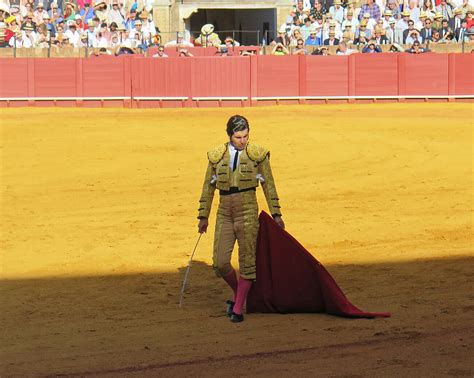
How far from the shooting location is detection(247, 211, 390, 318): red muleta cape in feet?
24.0

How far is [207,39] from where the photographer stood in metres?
28.3

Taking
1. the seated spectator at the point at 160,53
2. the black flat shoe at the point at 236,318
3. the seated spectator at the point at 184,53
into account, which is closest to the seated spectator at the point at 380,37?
the seated spectator at the point at 184,53

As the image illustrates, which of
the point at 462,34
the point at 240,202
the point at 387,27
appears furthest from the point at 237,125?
the point at 462,34

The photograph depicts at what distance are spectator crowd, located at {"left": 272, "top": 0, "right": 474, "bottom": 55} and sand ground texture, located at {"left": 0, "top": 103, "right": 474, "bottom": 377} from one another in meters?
5.32

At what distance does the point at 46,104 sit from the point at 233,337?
2076cm

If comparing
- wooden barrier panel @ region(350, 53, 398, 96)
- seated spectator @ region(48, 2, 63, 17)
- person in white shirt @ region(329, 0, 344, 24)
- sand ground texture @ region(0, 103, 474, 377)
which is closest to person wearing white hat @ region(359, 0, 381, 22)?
person in white shirt @ region(329, 0, 344, 24)

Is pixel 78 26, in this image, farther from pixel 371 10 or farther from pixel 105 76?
pixel 371 10

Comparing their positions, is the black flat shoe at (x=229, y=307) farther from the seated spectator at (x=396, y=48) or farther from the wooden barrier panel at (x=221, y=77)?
the seated spectator at (x=396, y=48)

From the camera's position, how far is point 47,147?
1831 centimetres

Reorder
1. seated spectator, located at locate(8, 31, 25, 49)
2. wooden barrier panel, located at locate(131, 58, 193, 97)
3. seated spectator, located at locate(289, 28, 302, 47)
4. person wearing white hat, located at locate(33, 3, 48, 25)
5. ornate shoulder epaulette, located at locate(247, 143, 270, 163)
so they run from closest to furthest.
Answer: ornate shoulder epaulette, located at locate(247, 143, 270, 163) → wooden barrier panel, located at locate(131, 58, 193, 97) → seated spectator, located at locate(289, 28, 302, 47) → seated spectator, located at locate(8, 31, 25, 49) → person wearing white hat, located at locate(33, 3, 48, 25)

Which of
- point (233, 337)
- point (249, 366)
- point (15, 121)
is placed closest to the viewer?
point (249, 366)

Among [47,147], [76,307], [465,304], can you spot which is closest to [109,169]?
[47,147]

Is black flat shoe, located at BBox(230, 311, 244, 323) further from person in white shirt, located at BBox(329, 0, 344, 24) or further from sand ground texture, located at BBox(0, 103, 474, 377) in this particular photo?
person in white shirt, located at BBox(329, 0, 344, 24)

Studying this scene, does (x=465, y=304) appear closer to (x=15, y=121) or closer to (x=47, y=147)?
(x=47, y=147)
